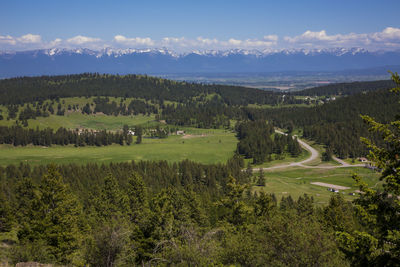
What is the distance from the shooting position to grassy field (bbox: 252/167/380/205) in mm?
112625

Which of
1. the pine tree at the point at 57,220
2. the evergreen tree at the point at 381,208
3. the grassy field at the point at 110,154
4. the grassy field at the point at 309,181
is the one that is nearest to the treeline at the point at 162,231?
the pine tree at the point at 57,220

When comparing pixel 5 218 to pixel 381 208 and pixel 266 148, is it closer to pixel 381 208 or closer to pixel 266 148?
pixel 381 208

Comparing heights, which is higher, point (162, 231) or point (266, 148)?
point (162, 231)

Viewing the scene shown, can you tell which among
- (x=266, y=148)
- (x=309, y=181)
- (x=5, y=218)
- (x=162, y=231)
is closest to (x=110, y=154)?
(x=266, y=148)

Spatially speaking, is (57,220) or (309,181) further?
(309,181)

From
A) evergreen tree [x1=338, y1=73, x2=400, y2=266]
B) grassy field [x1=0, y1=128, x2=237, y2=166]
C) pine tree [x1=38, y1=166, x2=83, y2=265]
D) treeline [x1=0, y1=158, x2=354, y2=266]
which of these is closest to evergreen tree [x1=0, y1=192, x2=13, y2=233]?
treeline [x1=0, y1=158, x2=354, y2=266]

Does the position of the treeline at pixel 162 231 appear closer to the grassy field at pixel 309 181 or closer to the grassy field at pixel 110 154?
the grassy field at pixel 309 181

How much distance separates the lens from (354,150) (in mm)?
172750

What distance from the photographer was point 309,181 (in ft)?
436

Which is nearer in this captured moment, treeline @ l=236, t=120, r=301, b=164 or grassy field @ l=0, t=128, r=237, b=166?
grassy field @ l=0, t=128, r=237, b=166

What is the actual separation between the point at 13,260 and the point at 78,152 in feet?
559

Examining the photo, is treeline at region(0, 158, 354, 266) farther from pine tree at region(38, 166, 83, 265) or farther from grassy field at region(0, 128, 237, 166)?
grassy field at region(0, 128, 237, 166)

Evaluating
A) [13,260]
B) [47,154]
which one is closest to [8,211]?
[13,260]

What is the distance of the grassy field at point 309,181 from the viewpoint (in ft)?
370
